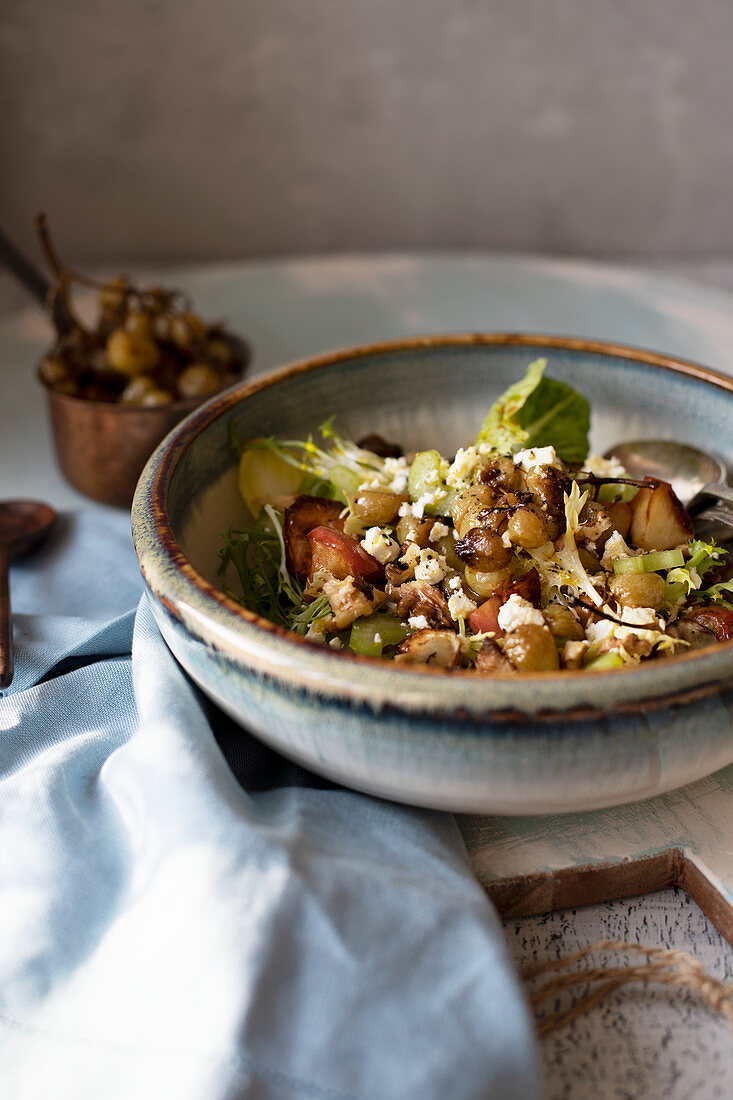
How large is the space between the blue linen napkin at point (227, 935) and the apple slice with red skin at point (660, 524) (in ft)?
1.32

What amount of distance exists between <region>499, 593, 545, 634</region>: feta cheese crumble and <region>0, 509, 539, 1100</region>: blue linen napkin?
7.1 inches

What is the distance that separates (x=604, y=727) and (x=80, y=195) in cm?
214

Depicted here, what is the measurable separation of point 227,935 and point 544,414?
2.61 feet

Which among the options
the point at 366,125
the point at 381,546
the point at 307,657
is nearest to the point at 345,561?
the point at 381,546

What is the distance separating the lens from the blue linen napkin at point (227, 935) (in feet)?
2.17

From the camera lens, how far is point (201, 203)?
239cm

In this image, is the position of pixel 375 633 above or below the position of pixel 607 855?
above

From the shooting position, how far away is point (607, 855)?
0.83 metres

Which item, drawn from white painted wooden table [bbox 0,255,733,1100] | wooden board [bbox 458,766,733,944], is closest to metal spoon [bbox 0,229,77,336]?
white painted wooden table [bbox 0,255,733,1100]

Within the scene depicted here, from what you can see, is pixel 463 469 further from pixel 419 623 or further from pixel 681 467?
pixel 681 467

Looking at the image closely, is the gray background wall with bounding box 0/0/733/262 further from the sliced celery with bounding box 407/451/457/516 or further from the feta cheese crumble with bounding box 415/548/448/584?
the feta cheese crumble with bounding box 415/548/448/584

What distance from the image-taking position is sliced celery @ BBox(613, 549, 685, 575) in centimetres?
97

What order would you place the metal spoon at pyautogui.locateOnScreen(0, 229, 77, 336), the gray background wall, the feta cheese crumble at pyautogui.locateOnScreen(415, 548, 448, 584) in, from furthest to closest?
the gray background wall, the metal spoon at pyautogui.locateOnScreen(0, 229, 77, 336), the feta cheese crumble at pyautogui.locateOnScreen(415, 548, 448, 584)

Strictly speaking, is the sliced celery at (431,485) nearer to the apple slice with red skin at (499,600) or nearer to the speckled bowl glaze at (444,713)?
the apple slice with red skin at (499,600)
